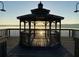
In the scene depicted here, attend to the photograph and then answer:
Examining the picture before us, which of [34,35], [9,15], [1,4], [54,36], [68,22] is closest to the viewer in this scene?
[1,4]

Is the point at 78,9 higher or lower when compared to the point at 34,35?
higher

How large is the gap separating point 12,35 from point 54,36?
4.48m

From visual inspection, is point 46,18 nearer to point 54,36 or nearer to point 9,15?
point 54,36

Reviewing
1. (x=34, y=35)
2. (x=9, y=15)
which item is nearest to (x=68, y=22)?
(x=9, y=15)

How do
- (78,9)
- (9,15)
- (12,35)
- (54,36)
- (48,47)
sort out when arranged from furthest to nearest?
(9,15)
(12,35)
(54,36)
(48,47)
(78,9)

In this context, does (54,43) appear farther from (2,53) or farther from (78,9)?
(2,53)

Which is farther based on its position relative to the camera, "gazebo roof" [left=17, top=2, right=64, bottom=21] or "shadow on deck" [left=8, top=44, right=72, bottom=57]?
"gazebo roof" [left=17, top=2, right=64, bottom=21]

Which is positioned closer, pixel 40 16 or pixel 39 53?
pixel 39 53

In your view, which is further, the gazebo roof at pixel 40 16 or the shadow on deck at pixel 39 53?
the gazebo roof at pixel 40 16

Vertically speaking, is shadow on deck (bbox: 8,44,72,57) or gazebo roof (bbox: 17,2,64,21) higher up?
gazebo roof (bbox: 17,2,64,21)

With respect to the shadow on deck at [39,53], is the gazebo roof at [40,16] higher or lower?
higher

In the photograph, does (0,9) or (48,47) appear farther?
(48,47)

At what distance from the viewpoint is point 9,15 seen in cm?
1995

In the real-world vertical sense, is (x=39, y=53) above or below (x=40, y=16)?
below
